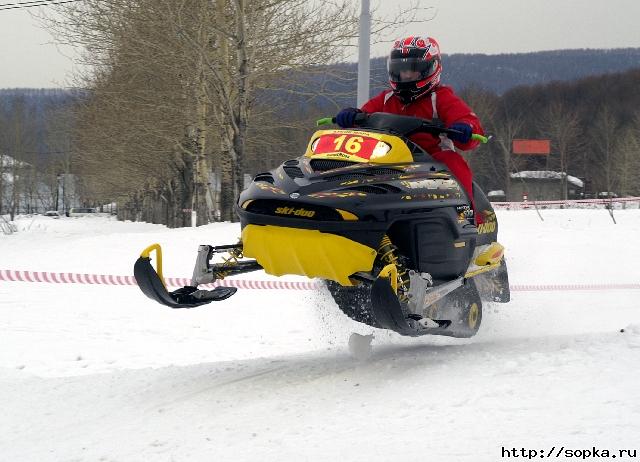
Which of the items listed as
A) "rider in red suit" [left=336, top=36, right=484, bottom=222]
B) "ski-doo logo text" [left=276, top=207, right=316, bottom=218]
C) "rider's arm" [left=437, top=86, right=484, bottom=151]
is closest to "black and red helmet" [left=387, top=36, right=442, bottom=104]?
"rider in red suit" [left=336, top=36, right=484, bottom=222]

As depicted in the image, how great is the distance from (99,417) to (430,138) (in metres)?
3.13

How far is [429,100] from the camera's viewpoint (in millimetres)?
5973

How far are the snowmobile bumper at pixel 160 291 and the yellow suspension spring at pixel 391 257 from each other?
1.29 m

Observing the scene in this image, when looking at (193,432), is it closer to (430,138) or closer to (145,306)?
(430,138)

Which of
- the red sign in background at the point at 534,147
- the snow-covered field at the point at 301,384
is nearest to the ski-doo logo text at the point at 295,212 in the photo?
the snow-covered field at the point at 301,384

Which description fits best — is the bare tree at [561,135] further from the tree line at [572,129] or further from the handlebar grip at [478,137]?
the handlebar grip at [478,137]

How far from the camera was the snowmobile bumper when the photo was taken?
203 inches

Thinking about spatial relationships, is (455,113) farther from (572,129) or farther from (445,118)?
(572,129)

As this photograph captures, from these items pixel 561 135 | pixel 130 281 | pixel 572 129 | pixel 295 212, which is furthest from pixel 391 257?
pixel 572 129

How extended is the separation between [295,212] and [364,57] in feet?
24.5

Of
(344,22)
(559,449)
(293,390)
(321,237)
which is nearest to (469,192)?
(321,237)

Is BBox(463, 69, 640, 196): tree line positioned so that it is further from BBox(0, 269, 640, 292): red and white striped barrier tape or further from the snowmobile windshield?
the snowmobile windshield

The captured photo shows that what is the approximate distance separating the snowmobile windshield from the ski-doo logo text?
168 cm

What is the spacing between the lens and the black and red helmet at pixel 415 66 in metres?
5.73
